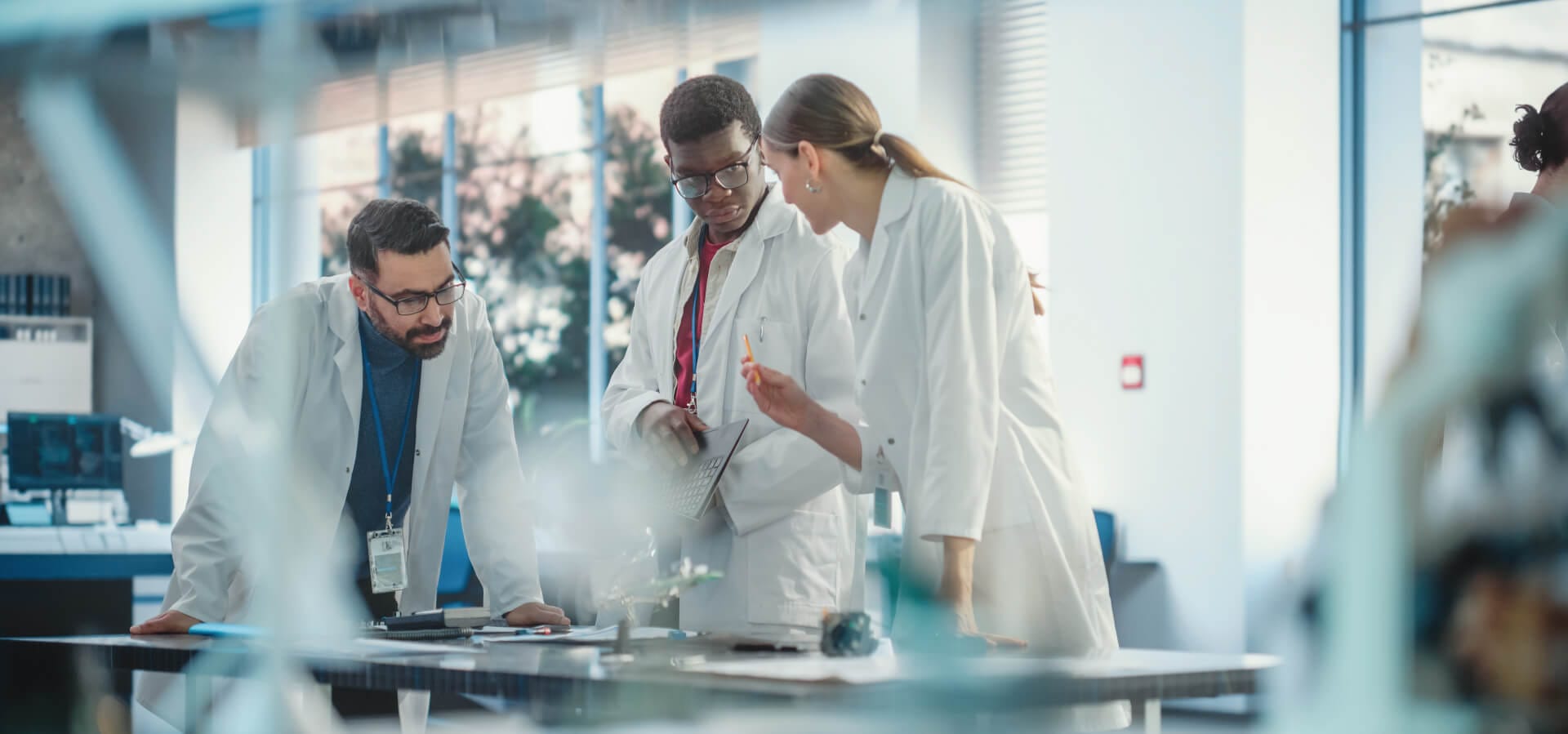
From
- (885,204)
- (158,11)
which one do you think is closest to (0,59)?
(158,11)

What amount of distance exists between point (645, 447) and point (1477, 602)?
125 centimetres

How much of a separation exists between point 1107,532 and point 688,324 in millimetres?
2872

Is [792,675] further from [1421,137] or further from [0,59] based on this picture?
[1421,137]

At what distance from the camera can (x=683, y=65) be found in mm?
655

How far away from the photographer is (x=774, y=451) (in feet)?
5.32

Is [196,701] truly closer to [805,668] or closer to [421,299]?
[421,299]

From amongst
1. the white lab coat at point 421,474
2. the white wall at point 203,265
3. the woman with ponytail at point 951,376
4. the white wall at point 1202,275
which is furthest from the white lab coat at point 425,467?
the white wall at point 1202,275

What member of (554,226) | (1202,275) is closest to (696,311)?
(1202,275)

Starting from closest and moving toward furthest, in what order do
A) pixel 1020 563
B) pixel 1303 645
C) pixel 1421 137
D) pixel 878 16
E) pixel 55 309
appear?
1. pixel 1303 645
2. pixel 878 16
3. pixel 1020 563
4. pixel 1421 137
5. pixel 55 309

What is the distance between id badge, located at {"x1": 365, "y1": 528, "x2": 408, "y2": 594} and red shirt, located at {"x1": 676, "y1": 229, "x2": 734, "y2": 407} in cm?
35

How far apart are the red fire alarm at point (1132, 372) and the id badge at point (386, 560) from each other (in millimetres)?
3129

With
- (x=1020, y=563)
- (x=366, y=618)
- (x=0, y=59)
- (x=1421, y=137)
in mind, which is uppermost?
(x=1421, y=137)

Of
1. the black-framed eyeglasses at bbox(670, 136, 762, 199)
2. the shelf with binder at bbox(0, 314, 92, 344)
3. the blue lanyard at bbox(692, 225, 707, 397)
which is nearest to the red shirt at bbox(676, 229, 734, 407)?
the blue lanyard at bbox(692, 225, 707, 397)

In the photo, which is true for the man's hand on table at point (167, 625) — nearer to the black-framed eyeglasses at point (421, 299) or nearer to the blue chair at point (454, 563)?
the black-framed eyeglasses at point (421, 299)
